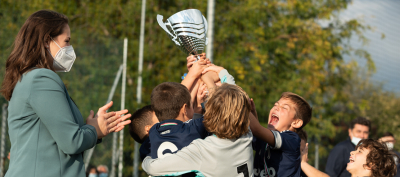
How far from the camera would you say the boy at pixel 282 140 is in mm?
2316

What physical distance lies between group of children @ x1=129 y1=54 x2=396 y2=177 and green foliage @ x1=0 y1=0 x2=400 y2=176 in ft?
14.8

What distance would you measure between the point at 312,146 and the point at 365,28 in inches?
174

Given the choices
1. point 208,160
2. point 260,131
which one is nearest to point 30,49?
point 208,160

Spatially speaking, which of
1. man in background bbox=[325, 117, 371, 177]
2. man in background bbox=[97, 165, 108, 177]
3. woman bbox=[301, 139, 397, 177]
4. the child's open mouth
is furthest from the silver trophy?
man in background bbox=[97, 165, 108, 177]

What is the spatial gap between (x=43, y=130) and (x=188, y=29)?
1.15m

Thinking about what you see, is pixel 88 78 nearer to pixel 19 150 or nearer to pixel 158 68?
pixel 158 68

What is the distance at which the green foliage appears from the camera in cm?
686

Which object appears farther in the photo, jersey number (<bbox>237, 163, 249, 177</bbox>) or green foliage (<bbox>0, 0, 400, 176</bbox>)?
green foliage (<bbox>0, 0, 400, 176</bbox>)

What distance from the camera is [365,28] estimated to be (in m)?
11.4

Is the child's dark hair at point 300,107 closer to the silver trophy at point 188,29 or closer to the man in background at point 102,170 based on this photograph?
the silver trophy at point 188,29

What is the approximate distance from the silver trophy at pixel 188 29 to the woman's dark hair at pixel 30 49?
2.84ft

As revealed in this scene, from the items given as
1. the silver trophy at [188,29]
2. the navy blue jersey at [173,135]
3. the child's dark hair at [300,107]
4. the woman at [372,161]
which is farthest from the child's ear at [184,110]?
the woman at [372,161]

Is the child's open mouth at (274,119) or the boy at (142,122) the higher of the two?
the child's open mouth at (274,119)

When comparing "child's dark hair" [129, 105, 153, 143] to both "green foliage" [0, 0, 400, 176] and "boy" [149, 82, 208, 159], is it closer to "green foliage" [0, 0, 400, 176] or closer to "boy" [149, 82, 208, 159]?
"boy" [149, 82, 208, 159]
